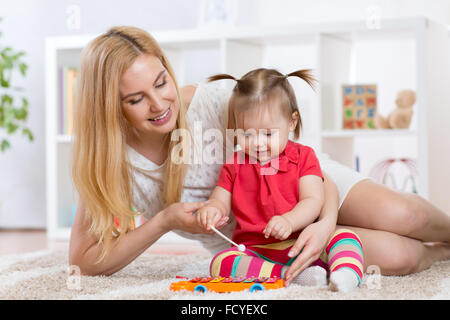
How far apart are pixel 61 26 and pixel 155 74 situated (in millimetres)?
1970

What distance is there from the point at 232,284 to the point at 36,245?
1.53 metres

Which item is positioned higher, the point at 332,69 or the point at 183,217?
the point at 332,69

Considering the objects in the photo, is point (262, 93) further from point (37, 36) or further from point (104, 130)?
point (37, 36)

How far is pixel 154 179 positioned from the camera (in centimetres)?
140

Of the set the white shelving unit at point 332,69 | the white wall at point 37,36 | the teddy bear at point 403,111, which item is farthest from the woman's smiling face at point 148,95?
the white wall at point 37,36

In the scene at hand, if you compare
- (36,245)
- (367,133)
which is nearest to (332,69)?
(367,133)

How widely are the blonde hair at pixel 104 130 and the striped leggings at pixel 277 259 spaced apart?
0.84 feet

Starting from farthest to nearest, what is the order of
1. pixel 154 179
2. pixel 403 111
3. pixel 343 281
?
pixel 403 111 → pixel 154 179 → pixel 343 281

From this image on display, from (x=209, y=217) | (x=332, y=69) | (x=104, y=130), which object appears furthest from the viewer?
(x=332, y=69)

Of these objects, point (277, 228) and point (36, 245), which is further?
point (36, 245)

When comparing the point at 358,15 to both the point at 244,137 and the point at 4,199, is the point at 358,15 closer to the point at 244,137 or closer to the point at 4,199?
the point at 244,137

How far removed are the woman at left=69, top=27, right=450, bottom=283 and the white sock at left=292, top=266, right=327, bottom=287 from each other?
0.08 feet

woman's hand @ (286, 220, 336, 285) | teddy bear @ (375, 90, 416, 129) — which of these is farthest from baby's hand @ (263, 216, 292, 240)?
teddy bear @ (375, 90, 416, 129)

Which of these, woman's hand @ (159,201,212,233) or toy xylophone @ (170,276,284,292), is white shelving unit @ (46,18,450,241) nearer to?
woman's hand @ (159,201,212,233)
